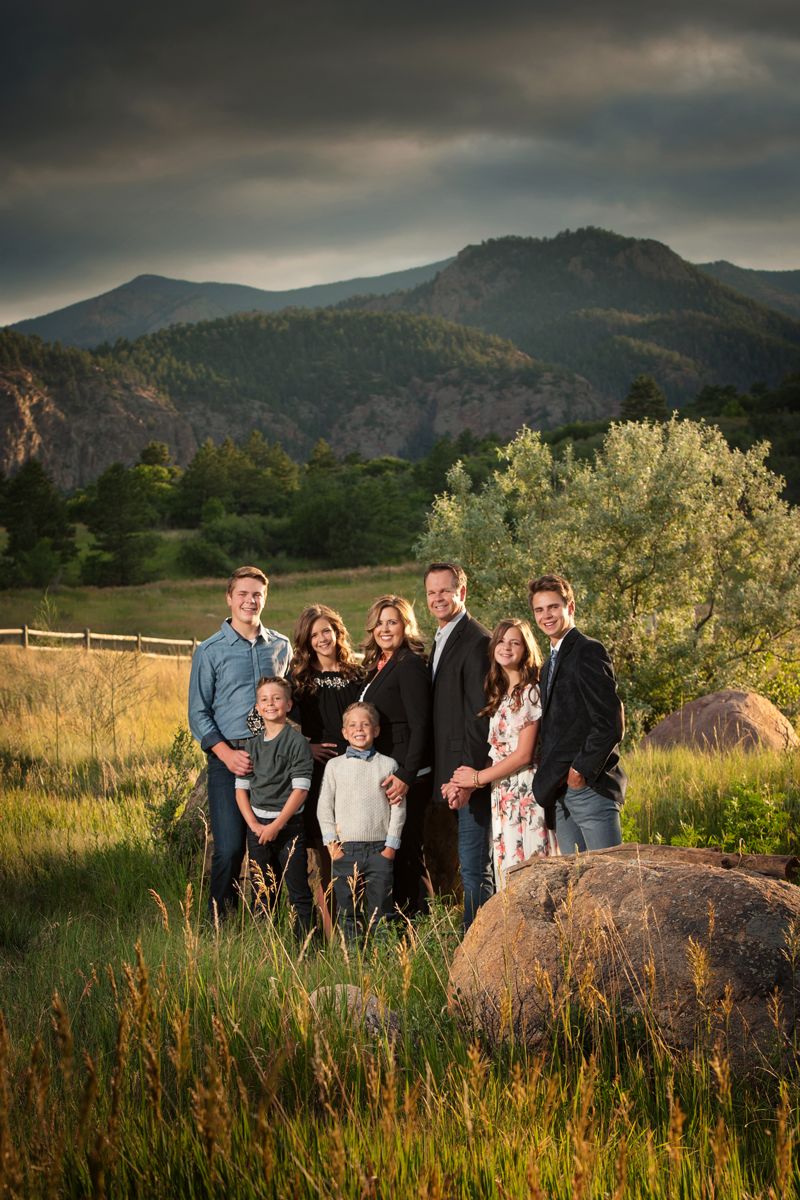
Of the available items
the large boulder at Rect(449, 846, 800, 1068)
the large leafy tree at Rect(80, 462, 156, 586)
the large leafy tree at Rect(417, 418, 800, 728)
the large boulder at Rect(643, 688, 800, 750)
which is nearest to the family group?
the large boulder at Rect(449, 846, 800, 1068)

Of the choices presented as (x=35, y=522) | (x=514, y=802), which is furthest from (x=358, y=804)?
(x=35, y=522)

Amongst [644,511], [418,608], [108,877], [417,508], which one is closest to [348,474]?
[417,508]

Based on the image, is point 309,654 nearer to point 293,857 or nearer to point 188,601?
point 293,857

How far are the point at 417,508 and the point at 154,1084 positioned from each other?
74.4 meters

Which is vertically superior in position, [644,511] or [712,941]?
[644,511]

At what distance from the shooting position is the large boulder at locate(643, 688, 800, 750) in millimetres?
11914

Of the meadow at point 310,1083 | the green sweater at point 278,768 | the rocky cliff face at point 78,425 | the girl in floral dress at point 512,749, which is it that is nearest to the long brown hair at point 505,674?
the girl in floral dress at point 512,749

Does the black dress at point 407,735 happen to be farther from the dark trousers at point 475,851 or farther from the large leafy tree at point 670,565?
the large leafy tree at point 670,565

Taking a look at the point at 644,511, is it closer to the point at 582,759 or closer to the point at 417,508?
the point at 582,759

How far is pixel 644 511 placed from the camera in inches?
643

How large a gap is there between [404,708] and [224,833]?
1.35 metres

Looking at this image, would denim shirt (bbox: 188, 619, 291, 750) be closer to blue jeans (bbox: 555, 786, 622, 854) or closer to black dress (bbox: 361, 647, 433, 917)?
black dress (bbox: 361, 647, 433, 917)

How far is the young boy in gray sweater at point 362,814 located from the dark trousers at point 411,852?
16cm

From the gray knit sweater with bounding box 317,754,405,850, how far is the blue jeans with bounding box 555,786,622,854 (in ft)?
3.08
